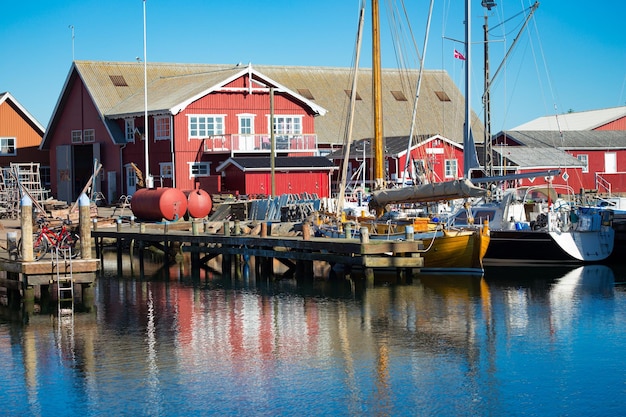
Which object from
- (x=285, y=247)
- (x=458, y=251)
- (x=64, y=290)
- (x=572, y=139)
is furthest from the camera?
(x=572, y=139)

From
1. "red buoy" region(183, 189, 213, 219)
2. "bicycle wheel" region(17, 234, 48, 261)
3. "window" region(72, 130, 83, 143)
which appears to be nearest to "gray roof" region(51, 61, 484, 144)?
"window" region(72, 130, 83, 143)

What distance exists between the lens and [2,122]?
6931 centimetres

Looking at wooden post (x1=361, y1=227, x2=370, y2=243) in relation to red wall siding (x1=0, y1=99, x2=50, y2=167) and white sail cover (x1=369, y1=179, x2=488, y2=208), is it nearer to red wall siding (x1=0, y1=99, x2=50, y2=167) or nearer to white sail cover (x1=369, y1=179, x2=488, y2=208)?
white sail cover (x1=369, y1=179, x2=488, y2=208)

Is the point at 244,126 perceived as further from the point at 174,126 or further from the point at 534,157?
the point at 534,157

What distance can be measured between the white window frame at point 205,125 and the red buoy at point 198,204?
9.31 metres

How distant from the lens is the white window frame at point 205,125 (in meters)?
58.1

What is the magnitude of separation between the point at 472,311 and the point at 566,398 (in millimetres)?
8821

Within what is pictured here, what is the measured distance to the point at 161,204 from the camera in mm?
46969

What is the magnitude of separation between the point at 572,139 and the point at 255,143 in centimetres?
2333

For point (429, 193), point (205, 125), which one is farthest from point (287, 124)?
point (429, 193)

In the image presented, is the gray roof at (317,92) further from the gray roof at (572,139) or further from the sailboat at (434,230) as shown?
the sailboat at (434,230)

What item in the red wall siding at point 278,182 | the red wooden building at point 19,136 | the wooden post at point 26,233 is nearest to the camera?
the wooden post at point 26,233

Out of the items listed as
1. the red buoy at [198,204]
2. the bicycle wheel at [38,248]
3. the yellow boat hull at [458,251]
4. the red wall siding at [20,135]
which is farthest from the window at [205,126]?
the yellow boat hull at [458,251]

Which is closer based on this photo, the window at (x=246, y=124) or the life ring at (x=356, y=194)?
the life ring at (x=356, y=194)
